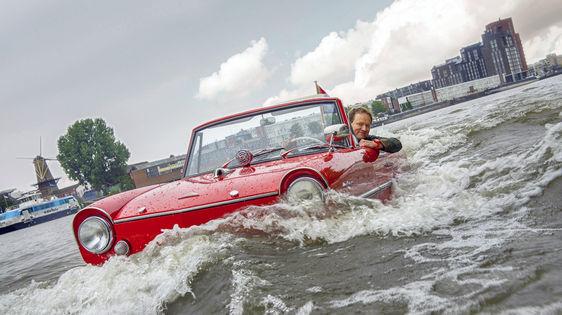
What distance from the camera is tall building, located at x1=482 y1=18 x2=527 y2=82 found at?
177 m

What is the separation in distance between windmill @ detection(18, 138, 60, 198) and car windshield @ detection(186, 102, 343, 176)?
108 metres

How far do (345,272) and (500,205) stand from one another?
1.55 metres

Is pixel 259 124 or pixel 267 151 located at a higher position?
pixel 259 124

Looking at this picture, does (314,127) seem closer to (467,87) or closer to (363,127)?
(363,127)

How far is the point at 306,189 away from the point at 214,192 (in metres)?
0.70

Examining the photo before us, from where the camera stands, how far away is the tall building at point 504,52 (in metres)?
177

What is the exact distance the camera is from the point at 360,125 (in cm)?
440

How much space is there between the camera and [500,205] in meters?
3.11

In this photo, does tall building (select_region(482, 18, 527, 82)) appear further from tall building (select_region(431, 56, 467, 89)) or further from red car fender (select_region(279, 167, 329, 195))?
red car fender (select_region(279, 167, 329, 195))

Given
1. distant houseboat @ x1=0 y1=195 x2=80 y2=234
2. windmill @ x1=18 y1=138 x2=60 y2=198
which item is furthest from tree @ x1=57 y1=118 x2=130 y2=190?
windmill @ x1=18 y1=138 x2=60 y2=198

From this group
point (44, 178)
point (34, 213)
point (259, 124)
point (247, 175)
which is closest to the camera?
point (247, 175)

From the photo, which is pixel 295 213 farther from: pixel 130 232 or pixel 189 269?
pixel 130 232

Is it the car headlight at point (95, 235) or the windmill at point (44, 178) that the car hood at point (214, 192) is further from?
the windmill at point (44, 178)

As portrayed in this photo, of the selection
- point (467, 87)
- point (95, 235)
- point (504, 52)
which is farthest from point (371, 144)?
point (504, 52)
